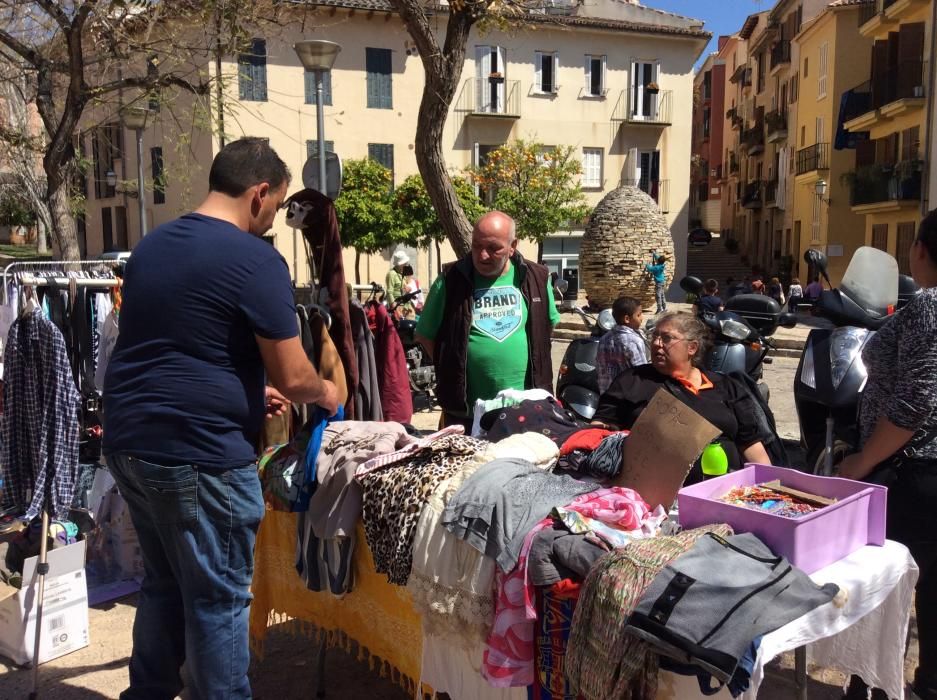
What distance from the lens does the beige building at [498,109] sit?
92.9 ft

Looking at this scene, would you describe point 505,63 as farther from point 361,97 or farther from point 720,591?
point 720,591

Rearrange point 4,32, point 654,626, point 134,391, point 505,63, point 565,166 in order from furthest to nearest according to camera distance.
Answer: point 505,63 < point 565,166 < point 4,32 < point 134,391 < point 654,626

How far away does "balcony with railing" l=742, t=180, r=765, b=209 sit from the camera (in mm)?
41263

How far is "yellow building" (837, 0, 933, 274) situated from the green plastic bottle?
23177mm

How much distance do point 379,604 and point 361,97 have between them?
91.4ft

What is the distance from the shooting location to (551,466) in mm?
2965

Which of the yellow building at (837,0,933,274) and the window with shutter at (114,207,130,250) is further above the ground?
the yellow building at (837,0,933,274)

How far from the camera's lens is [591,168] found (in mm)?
32344

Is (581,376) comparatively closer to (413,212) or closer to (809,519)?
(809,519)

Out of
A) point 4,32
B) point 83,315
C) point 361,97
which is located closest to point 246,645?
point 83,315

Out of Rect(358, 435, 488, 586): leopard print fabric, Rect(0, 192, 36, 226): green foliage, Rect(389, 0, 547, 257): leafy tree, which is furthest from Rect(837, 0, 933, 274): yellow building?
Rect(0, 192, 36, 226): green foliage

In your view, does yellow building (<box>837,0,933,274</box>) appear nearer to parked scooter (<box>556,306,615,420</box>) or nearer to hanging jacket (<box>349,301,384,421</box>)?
parked scooter (<box>556,306,615,420</box>)

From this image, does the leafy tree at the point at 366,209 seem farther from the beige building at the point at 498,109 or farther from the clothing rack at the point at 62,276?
the clothing rack at the point at 62,276

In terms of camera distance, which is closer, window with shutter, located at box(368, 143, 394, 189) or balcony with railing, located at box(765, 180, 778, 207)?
window with shutter, located at box(368, 143, 394, 189)
